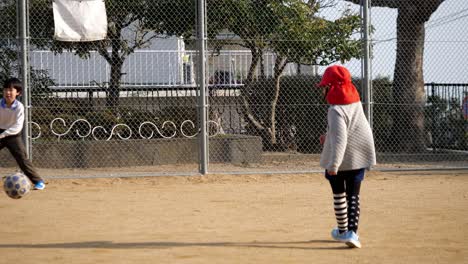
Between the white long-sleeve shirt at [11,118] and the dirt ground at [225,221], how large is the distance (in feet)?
3.01

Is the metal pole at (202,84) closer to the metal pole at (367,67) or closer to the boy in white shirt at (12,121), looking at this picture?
the metal pole at (367,67)

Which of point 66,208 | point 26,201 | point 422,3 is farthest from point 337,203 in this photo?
point 422,3

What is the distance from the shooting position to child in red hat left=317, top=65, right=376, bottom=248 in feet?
24.4

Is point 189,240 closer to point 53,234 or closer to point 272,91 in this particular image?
point 53,234

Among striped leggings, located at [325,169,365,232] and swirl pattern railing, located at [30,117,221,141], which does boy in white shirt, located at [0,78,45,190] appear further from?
striped leggings, located at [325,169,365,232]

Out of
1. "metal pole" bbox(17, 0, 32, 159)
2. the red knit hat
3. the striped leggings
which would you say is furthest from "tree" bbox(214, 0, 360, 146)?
the striped leggings

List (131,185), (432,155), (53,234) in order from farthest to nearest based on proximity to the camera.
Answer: (432,155) < (131,185) < (53,234)

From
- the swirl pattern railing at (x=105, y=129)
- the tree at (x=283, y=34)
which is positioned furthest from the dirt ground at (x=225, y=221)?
the tree at (x=283, y=34)

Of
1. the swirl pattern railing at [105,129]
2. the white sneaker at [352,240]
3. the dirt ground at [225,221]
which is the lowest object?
the dirt ground at [225,221]

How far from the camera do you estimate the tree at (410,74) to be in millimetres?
17047

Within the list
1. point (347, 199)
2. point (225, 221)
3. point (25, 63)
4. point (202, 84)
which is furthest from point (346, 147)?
point (25, 63)

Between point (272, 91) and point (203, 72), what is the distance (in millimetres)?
3942

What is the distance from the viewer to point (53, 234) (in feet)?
26.9

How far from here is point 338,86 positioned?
752 cm
